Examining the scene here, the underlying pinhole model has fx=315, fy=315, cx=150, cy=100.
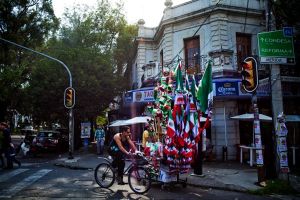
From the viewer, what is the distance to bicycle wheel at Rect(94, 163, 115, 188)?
9.05 meters

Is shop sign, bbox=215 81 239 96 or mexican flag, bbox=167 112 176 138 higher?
shop sign, bbox=215 81 239 96

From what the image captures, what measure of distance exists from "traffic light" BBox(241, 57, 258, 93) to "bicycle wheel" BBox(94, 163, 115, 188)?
188 inches

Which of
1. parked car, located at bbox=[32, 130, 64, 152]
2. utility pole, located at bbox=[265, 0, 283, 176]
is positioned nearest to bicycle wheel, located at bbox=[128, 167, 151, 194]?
utility pole, located at bbox=[265, 0, 283, 176]

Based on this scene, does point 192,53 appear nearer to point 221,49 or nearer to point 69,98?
point 221,49

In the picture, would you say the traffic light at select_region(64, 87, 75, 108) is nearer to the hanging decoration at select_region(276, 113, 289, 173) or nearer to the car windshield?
the car windshield

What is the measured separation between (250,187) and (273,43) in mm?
4454

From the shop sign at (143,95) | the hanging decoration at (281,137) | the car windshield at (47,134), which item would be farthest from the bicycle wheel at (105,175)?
the car windshield at (47,134)

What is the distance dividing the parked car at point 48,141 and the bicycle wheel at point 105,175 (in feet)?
A: 45.3

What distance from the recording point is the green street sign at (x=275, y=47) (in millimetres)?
9758

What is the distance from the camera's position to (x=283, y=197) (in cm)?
810

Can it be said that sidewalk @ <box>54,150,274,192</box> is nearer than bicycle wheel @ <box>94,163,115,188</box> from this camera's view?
No

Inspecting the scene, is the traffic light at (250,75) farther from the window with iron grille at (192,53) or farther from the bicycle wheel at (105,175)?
the window with iron grille at (192,53)

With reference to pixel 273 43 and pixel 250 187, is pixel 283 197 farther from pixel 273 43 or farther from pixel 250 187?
pixel 273 43


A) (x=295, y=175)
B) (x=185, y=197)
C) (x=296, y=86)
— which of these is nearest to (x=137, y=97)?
(x=296, y=86)
